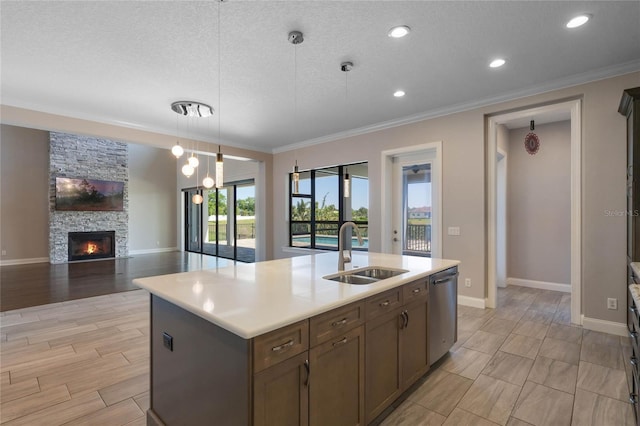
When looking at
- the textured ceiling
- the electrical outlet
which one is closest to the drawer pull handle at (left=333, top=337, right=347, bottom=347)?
the electrical outlet

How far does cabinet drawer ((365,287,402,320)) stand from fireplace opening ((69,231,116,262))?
31.3ft

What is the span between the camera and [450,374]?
95.7 inches

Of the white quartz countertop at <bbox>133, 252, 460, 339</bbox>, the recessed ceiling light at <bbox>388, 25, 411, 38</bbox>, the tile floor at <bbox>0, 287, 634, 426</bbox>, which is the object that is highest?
the recessed ceiling light at <bbox>388, 25, 411, 38</bbox>

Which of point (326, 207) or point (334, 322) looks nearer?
point (334, 322)

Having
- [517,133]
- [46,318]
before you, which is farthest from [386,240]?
[46,318]

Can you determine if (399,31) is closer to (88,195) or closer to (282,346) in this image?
(282,346)

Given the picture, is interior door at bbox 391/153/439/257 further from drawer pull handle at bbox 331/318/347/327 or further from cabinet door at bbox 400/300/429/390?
drawer pull handle at bbox 331/318/347/327

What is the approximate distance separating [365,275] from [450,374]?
1.04 m

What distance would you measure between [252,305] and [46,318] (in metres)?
3.95

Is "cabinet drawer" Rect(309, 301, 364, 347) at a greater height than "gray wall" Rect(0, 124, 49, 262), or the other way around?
"gray wall" Rect(0, 124, 49, 262)

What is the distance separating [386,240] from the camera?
502 cm

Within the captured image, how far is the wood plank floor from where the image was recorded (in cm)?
470

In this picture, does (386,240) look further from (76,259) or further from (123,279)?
(76,259)

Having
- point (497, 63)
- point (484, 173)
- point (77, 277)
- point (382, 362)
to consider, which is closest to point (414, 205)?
point (484, 173)
